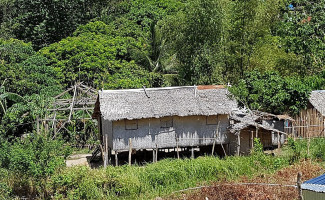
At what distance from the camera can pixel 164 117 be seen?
66.8ft

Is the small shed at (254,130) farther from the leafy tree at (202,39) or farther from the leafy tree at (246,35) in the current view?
the leafy tree at (246,35)

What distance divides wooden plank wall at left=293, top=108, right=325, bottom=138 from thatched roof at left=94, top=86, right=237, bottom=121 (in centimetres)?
309

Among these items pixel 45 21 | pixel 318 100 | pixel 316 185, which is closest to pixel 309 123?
pixel 318 100

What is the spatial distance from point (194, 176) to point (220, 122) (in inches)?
180

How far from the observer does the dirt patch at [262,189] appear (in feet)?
45.0

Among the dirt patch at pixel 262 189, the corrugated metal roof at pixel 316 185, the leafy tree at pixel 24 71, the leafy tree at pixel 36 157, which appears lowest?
the dirt patch at pixel 262 189

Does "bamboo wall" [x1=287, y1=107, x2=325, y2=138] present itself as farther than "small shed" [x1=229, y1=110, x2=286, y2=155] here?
Yes

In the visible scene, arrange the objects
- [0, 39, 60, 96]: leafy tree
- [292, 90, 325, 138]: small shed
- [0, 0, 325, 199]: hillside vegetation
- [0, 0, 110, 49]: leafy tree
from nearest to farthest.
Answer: [0, 0, 325, 199]: hillside vegetation
[292, 90, 325, 138]: small shed
[0, 39, 60, 96]: leafy tree
[0, 0, 110, 49]: leafy tree

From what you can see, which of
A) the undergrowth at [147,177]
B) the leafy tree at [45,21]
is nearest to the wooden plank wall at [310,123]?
the undergrowth at [147,177]

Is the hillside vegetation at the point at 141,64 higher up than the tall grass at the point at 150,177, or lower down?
higher up

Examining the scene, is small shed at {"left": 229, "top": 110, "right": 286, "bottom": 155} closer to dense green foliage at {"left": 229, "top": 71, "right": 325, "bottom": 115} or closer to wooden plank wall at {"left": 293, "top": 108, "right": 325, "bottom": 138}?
dense green foliage at {"left": 229, "top": 71, "right": 325, "bottom": 115}

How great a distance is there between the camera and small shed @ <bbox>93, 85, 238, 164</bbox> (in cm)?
2005

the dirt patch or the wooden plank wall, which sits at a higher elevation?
the wooden plank wall

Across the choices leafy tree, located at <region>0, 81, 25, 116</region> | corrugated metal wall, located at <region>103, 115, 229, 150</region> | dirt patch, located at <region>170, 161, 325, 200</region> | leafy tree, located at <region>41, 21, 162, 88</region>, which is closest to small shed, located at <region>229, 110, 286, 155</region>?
corrugated metal wall, located at <region>103, 115, 229, 150</region>
